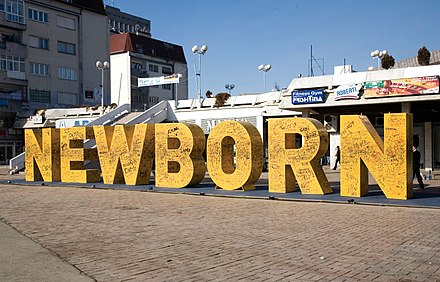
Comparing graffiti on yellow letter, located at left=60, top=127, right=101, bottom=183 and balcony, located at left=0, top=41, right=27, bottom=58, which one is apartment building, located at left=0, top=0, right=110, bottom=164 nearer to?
balcony, located at left=0, top=41, right=27, bottom=58

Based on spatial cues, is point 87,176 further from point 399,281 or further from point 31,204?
point 399,281

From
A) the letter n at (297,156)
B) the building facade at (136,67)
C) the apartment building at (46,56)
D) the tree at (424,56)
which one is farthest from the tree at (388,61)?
the building facade at (136,67)

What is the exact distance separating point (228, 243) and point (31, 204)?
8544mm

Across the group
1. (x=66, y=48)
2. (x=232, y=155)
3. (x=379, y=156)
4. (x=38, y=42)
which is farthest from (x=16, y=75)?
(x=379, y=156)

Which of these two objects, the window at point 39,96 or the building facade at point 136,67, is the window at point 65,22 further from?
the building facade at point 136,67

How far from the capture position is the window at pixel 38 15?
2089 inches

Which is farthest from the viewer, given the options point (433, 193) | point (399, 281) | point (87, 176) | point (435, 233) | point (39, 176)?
point (39, 176)

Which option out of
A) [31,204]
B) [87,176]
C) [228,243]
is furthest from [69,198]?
[228,243]

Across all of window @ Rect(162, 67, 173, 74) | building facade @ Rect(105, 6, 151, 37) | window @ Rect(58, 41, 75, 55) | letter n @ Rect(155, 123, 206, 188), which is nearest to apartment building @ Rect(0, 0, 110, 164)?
window @ Rect(58, 41, 75, 55)

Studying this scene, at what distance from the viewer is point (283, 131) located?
17.4 metres

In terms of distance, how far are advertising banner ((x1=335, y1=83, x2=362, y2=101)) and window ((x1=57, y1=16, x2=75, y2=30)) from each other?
39.3 m

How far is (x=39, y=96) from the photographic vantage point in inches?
2108

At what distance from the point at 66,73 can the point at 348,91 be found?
39.0m

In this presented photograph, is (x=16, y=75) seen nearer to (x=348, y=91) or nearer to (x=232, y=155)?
(x=348, y=91)
